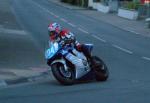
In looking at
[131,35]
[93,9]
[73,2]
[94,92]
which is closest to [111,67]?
[94,92]

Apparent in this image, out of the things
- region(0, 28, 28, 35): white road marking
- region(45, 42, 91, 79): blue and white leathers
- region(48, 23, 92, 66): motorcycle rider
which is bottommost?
region(0, 28, 28, 35): white road marking

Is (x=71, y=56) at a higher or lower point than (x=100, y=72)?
higher

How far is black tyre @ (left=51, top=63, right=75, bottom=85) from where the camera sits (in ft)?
45.0

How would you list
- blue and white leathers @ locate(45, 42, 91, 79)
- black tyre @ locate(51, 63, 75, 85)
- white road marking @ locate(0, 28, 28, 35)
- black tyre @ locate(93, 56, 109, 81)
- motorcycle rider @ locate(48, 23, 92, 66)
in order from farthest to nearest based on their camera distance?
white road marking @ locate(0, 28, 28, 35)
black tyre @ locate(93, 56, 109, 81)
motorcycle rider @ locate(48, 23, 92, 66)
blue and white leathers @ locate(45, 42, 91, 79)
black tyre @ locate(51, 63, 75, 85)

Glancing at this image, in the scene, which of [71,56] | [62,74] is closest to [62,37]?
[71,56]

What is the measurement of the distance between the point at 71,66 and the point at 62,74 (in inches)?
12.5

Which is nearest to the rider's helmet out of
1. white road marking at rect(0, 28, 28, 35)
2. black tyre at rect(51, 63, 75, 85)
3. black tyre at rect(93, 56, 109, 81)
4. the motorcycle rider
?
the motorcycle rider

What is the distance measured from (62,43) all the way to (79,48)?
0.47 m

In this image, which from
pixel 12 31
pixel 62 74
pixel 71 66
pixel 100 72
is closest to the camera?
pixel 62 74

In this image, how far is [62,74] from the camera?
13.8m

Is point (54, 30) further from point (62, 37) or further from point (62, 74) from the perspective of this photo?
point (62, 74)

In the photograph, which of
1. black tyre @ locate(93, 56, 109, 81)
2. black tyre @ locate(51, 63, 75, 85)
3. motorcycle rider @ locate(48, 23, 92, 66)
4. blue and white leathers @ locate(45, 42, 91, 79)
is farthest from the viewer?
black tyre @ locate(93, 56, 109, 81)

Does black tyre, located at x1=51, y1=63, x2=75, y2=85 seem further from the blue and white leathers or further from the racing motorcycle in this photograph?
the blue and white leathers

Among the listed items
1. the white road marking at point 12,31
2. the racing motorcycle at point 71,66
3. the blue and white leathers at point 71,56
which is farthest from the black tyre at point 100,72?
the white road marking at point 12,31
